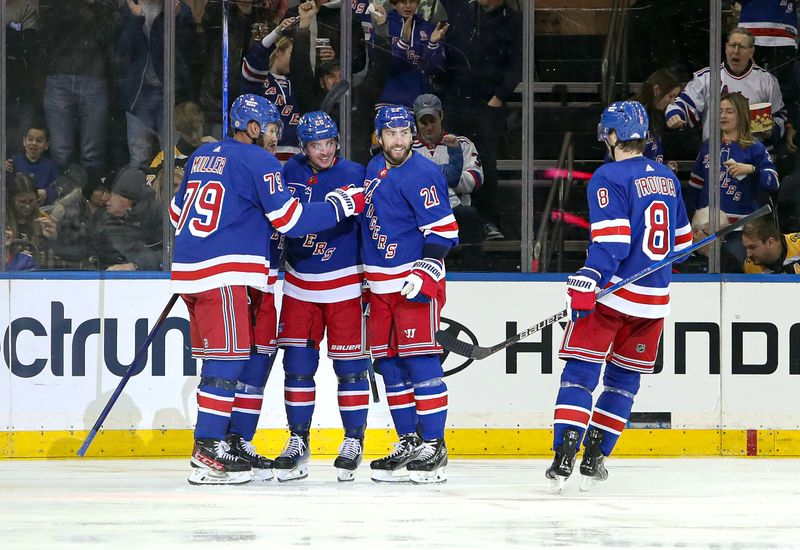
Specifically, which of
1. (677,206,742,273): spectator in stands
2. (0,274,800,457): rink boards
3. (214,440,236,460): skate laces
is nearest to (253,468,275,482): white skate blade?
(214,440,236,460): skate laces

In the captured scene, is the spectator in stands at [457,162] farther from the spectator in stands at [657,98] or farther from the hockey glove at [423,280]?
the hockey glove at [423,280]

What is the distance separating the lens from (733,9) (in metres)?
6.98

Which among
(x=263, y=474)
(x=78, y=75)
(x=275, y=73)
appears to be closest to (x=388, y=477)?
(x=263, y=474)

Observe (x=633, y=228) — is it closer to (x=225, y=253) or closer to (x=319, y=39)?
(x=225, y=253)

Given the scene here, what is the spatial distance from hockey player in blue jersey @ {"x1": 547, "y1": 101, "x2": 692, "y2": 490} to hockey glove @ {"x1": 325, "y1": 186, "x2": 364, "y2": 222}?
88 centimetres

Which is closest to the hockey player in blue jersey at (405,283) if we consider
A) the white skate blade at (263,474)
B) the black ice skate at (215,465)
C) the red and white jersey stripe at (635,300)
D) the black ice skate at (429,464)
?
the black ice skate at (429,464)

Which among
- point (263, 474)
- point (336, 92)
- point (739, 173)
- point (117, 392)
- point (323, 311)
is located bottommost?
point (263, 474)

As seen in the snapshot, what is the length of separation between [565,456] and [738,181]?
2254mm

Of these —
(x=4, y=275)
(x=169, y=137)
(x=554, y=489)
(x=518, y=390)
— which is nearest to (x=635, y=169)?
(x=554, y=489)

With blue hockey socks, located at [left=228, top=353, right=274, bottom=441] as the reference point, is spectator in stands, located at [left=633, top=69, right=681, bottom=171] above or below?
above

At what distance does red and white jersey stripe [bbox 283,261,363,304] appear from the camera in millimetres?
5738

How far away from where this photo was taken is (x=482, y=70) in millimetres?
6969

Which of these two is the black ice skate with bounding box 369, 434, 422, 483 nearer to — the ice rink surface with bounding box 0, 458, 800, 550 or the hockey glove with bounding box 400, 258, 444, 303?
the ice rink surface with bounding box 0, 458, 800, 550

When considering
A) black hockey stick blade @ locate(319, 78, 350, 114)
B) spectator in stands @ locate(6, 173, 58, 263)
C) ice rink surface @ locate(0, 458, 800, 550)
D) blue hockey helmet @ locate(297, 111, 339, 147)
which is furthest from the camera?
spectator in stands @ locate(6, 173, 58, 263)
